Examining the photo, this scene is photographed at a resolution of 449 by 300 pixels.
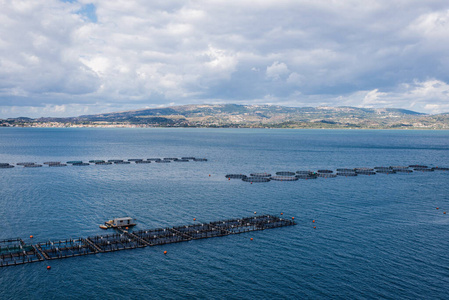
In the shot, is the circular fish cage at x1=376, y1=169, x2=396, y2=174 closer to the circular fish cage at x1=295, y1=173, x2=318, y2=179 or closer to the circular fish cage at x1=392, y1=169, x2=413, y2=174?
the circular fish cage at x1=392, y1=169, x2=413, y2=174

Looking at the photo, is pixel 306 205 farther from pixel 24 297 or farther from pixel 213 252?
pixel 24 297

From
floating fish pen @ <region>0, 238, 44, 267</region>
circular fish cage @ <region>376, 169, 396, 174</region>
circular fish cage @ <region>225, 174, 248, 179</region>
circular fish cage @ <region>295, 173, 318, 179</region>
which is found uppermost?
circular fish cage @ <region>376, 169, 396, 174</region>

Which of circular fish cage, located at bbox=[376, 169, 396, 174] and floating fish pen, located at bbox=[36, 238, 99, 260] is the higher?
circular fish cage, located at bbox=[376, 169, 396, 174]

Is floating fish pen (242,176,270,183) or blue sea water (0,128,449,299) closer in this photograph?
blue sea water (0,128,449,299)

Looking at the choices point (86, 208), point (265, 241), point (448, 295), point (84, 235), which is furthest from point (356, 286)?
point (86, 208)

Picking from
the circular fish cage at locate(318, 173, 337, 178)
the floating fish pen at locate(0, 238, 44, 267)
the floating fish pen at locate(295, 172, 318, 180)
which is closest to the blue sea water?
the floating fish pen at locate(0, 238, 44, 267)

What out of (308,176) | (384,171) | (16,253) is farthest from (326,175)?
(16,253)

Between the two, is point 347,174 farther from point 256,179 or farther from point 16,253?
point 16,253
